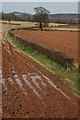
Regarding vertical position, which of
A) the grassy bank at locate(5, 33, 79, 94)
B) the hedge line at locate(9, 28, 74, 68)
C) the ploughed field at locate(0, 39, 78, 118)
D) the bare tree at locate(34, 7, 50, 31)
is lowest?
the ploughed field at locate(0, 39, 78, 118)

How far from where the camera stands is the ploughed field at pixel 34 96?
1042 centimetres

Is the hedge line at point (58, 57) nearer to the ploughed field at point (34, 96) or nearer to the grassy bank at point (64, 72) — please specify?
the grassy bank at point (64, 72)

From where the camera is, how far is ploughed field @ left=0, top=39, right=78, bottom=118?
10422mm

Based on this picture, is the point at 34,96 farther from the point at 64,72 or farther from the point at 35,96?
the point at 64,72

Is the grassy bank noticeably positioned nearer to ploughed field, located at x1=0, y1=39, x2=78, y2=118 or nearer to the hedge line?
the hedge line

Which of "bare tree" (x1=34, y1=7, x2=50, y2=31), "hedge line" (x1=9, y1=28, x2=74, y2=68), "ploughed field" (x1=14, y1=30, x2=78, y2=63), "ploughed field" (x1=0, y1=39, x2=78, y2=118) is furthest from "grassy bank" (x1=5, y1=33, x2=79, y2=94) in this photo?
"bare tree" (x1=34, y1=7, x2=50, y2=31)

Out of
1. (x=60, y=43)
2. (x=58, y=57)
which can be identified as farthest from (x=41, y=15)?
(x=58, y=57)

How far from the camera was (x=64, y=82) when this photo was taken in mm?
15398

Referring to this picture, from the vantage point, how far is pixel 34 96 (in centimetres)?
1252

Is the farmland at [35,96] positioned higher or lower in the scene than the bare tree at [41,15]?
lower

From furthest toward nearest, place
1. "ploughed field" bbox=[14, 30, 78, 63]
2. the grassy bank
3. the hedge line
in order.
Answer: "ploughed field" bbox=[14, 30, 78, 63]
the hedge line
the grassy bank

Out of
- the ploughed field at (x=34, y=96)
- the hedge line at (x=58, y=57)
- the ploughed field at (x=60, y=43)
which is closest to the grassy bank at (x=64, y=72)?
the hedge line at (x=58, y=57)

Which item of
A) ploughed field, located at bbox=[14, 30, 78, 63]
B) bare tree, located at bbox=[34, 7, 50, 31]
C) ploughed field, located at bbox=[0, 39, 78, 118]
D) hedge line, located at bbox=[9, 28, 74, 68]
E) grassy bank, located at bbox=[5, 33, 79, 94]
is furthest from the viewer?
bare tree, located at bbox=[34, 7, 50, 31]

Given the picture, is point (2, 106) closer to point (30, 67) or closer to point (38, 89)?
point (38, 89)
